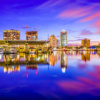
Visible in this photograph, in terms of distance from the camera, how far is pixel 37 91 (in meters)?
5.88

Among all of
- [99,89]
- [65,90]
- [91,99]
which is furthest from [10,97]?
[99,89]

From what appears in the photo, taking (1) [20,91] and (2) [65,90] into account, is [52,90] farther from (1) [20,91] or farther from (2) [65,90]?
(1) [20,91]

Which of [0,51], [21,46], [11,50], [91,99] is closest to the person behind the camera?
[91,99]

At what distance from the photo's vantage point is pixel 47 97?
17.1 feet

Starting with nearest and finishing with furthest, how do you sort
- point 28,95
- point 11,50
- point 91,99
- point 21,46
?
point 91,99 < point 28,95 < point 11,50 < point 21,46

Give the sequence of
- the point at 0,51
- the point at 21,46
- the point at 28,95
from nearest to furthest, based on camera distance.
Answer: the point at 28,95
the point at 0,51
the point at 21,46

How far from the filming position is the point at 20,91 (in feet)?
19.3

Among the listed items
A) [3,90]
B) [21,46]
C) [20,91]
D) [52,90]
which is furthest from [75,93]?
[21,46]

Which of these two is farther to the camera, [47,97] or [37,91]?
[37,91]

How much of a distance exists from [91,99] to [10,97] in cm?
330

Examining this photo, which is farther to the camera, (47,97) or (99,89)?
(99,89)

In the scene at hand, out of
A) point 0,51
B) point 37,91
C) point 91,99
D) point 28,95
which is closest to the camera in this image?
point 91,99

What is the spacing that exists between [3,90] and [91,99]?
403 centimetres

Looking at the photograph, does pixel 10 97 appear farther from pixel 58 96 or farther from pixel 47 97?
pixel 58 96
